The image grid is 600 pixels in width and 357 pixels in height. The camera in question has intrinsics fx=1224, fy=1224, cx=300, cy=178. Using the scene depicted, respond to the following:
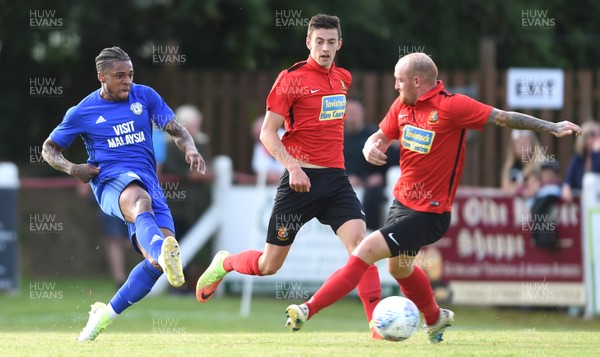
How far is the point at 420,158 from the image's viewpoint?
9656mm

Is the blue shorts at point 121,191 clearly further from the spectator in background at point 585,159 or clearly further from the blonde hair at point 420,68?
the spectator in background at point 585,159

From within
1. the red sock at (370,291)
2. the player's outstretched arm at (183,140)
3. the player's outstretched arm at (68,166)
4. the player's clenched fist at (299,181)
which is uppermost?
the player's outstretched arm at (183,140)

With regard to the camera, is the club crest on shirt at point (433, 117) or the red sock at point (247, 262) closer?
the club crest on shirt at point (433, 117)

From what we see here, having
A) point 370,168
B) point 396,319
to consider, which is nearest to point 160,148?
point 370,168

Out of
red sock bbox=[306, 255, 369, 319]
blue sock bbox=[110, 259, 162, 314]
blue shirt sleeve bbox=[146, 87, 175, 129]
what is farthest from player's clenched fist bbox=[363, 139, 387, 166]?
blue sock bbox=[110, 259, 162, 314]

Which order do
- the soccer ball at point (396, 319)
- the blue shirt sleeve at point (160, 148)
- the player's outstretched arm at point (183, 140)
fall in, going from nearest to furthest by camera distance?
the soccer ball at point (396, 319)
the player's outstretched arm at point (183, 140)
the blue shirt sleeve at point (160, 148)

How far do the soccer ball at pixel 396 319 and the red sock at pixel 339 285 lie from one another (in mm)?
310

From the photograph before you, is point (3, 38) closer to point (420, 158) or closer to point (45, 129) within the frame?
point (45, 129)

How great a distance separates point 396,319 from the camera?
9.21 m

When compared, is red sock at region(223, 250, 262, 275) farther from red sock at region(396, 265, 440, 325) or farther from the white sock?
red sock at region(396, 265, 440, 325)

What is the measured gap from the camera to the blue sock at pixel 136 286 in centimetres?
1005

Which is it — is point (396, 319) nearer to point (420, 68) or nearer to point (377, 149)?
point (377, 149)

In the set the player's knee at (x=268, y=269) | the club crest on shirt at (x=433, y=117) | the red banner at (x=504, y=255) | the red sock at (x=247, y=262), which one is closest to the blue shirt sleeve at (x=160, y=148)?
the red banner at (x=504, y=255)

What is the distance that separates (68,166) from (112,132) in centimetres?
45
